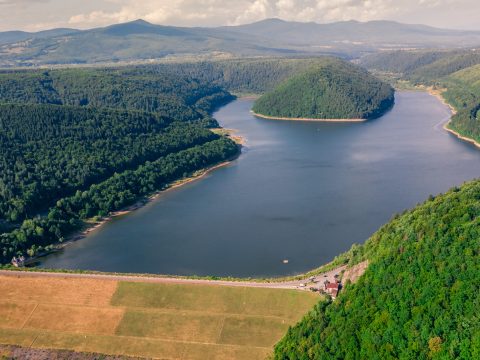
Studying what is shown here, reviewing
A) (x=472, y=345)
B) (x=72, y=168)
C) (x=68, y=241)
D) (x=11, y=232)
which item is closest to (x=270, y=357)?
(x=472, y=345)

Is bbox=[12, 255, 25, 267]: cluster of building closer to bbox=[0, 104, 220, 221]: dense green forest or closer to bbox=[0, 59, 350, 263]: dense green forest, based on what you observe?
bbox=[0, 59, 350, 263]: dense green forest

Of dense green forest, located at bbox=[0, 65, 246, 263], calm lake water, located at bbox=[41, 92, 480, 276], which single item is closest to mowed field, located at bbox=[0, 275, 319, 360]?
calm lake water, located at bbox=[41, 92, 480, 276]

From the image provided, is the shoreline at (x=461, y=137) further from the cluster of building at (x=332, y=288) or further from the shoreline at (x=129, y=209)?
the cluster of building at (x=332, y=288)

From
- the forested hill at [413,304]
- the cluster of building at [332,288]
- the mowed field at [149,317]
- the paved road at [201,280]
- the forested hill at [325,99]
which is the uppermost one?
the forested hill at [325,99]

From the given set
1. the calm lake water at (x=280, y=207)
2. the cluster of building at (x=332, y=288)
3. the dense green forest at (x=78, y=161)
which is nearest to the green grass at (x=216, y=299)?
the cluster of building at (x=332, y=288)

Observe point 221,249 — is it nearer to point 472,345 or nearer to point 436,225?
point 436,225

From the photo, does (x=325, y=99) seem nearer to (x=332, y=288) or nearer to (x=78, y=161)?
(x=78, y=161)
